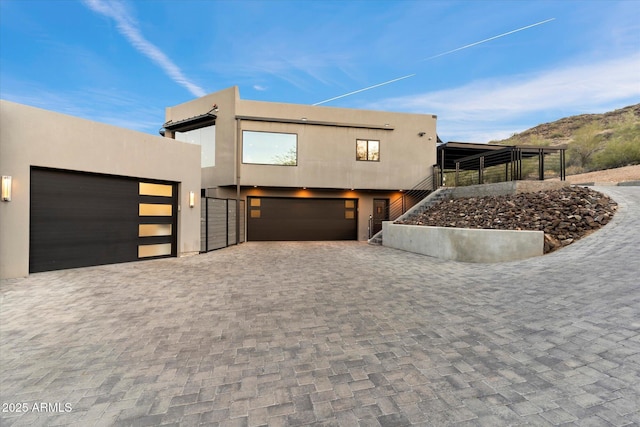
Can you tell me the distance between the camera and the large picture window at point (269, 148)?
12.6 m

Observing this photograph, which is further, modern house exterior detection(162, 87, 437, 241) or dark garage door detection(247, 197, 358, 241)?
dark garage door detection(247, 197, 358, 241)

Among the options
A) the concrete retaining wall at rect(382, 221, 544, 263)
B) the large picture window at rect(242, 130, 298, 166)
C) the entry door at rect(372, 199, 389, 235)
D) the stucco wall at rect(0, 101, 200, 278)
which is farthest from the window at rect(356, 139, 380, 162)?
the stucco wall at rect(0, 101, 200, 278)

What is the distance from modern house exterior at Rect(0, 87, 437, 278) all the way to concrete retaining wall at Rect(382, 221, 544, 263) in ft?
16.9

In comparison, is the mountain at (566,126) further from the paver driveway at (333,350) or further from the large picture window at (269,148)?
the paver driveway at (333,350)

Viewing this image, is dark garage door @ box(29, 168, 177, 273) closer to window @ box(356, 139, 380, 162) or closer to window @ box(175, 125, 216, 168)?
window @ box(175, 125, 216, 168)

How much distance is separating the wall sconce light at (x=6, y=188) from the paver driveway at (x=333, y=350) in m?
1.93

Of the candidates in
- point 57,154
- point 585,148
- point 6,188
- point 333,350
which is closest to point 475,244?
point 333,350

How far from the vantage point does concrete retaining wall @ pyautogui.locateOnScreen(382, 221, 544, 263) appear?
22.8 ft

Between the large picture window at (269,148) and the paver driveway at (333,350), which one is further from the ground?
the large picture window at (269,148)

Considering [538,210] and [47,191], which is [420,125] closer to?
[538,210]

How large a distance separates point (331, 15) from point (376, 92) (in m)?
7.84

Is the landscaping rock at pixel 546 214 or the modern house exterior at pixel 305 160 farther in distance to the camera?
the modern house exterior at pixel 305 160

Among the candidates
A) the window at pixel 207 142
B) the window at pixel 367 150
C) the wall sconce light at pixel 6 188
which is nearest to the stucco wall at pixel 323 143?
the window at pixel 367 150

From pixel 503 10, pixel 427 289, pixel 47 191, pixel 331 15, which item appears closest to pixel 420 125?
pixel 503 10
